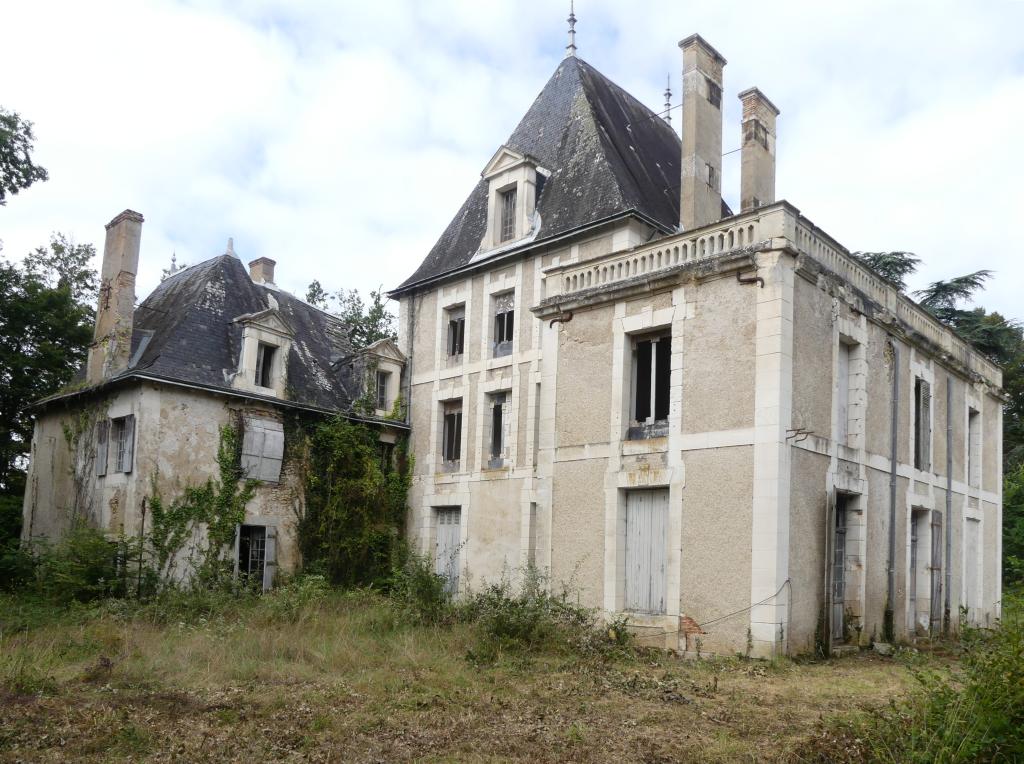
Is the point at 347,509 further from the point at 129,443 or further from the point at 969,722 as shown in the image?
the point at 969,722

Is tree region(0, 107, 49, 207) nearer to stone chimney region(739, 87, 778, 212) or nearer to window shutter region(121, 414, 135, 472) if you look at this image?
window shutter region(121, 414, 135, 472)

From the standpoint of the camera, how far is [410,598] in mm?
13141

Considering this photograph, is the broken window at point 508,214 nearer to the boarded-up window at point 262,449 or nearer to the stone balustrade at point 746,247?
the stone balustrade at point 746,247

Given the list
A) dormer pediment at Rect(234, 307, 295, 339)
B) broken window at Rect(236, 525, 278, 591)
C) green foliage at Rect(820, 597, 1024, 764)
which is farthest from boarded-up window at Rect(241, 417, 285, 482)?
green foliage at Rect(820, 597, 1024, 764)

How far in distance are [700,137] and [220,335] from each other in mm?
10310

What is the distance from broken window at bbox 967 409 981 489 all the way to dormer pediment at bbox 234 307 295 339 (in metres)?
14.1

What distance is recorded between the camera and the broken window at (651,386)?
1373cm

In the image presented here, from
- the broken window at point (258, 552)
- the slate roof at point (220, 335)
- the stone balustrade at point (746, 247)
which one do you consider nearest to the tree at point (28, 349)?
the slate roof at point (220, 335)

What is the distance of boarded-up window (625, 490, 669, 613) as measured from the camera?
1324cm

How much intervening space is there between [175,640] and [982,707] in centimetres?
948

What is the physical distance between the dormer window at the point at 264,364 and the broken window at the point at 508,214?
18.0 ft

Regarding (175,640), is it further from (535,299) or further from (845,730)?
(535,299)

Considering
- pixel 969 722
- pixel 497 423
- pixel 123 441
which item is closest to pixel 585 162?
pixel 497 423

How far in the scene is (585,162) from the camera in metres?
19.2
